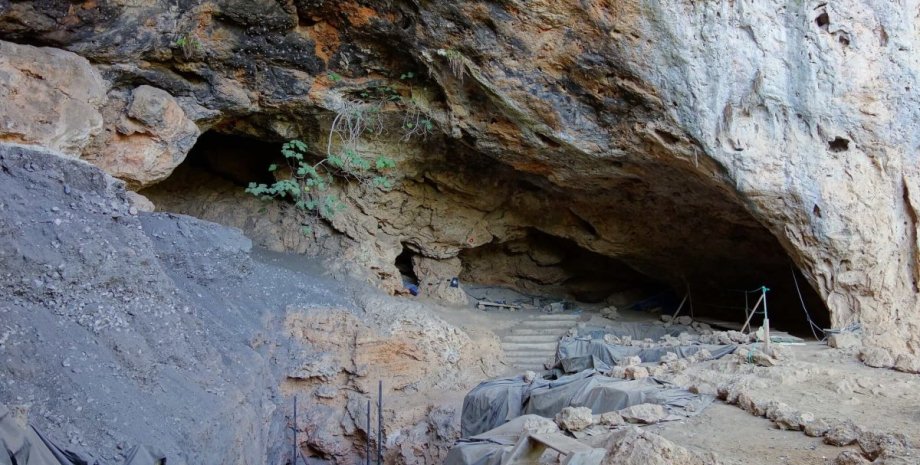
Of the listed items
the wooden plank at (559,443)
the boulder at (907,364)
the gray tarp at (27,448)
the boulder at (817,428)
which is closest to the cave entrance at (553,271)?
the boulder at (907,364)

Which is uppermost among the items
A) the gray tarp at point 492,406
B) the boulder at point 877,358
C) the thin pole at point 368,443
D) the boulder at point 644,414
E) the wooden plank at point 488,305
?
the boulder at point 877,358

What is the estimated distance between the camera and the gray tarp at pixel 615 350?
911 centimetres

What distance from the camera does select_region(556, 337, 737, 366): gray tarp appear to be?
9109mm

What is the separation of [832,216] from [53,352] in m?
9.88

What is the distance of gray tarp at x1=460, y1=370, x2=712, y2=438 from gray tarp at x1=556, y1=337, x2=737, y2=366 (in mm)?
1795

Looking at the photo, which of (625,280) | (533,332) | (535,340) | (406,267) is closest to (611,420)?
(535,340)

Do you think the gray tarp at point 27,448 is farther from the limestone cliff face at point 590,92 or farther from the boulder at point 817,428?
the boulder at point 817,428

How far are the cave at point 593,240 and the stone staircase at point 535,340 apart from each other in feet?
7.11

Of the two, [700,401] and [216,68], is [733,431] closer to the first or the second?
[700,401]

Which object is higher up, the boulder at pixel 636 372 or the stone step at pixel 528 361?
the boulder at pixel 636 372

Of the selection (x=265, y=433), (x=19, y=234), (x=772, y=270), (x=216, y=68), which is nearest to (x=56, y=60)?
(x=216, y=68)

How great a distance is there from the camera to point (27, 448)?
14.0 feet

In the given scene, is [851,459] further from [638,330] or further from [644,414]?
[638,330]

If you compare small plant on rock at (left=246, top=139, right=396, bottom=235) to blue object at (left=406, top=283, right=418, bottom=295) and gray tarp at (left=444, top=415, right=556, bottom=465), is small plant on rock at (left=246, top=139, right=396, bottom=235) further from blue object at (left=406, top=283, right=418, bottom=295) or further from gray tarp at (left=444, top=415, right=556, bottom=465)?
gray tarp at (left=444, top=415, right=556, bottom=465)
